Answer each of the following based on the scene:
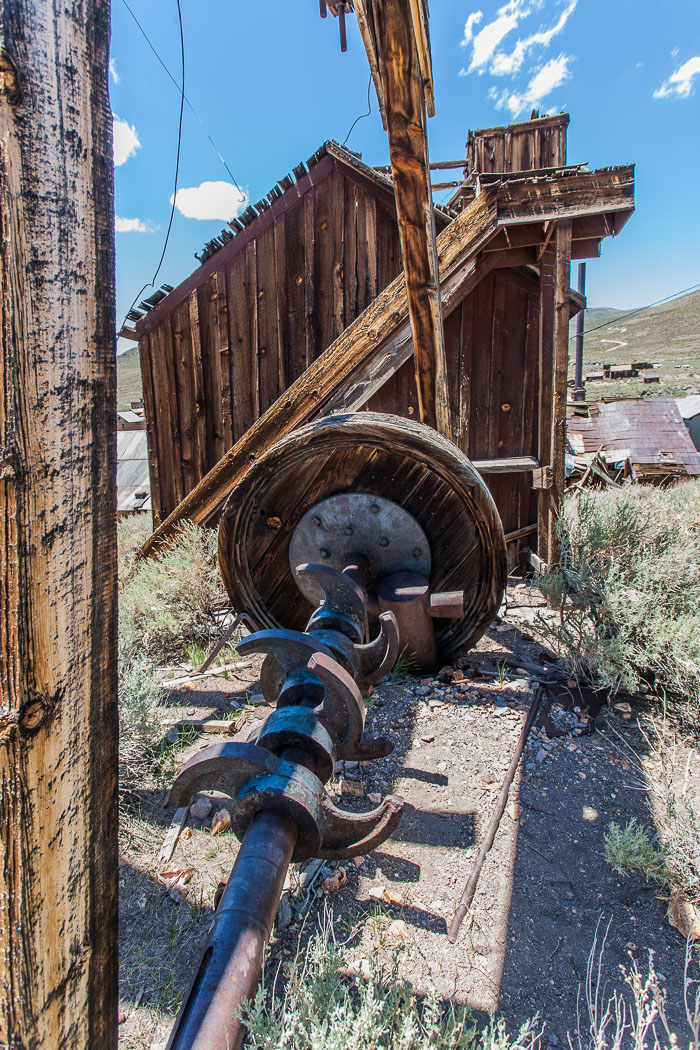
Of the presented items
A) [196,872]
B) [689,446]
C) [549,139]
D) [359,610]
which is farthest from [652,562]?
[689,446]

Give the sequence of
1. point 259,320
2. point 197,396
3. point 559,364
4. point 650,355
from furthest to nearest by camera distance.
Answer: point 650,355 → point 197,396 → point 259,320 → point 559,364

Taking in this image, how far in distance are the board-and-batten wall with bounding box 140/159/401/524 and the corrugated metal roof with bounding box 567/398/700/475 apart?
775 centimetres

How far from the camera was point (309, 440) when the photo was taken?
260 cm

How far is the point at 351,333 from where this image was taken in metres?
4.79

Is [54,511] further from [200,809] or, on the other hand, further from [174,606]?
[174,606]

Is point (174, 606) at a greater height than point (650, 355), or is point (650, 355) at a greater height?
point (650, 355)

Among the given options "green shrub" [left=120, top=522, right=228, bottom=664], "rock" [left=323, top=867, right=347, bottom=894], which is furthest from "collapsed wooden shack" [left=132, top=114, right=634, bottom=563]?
"rock" [left=323, top=867, right=347, bottom=894]

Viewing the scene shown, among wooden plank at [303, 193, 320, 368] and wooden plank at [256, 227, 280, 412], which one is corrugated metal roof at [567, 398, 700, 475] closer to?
wooden plank at [303, 193, 320, 368]

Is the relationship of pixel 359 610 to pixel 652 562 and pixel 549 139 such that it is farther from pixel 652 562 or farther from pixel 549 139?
pixel 549 139

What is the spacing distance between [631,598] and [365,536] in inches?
76.2

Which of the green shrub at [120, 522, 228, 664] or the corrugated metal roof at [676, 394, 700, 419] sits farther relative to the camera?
the corrugated metal roof at [676, 394, 700, 419]

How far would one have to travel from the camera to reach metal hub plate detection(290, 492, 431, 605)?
2.80 meters

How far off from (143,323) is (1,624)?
587cm

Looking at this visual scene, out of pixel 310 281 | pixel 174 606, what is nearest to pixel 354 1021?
pixel 174 606
